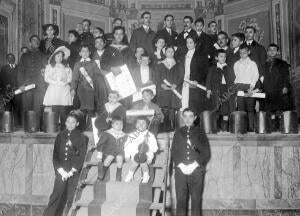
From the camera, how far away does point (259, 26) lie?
12031 millimetres

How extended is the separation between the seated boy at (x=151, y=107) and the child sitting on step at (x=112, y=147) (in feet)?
1.56

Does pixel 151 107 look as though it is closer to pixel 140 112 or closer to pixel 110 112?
pixel 140 112

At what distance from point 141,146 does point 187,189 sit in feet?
2.82

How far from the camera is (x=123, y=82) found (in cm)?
790

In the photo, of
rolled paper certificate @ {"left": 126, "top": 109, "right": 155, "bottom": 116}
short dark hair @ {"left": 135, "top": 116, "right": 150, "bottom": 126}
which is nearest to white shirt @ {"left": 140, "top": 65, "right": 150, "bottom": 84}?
rolled paper certificate @ {"left": 126, "top": 109, "right": 155, "bottom": 116}

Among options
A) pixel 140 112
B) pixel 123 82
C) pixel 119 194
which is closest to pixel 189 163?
pixel 119 194

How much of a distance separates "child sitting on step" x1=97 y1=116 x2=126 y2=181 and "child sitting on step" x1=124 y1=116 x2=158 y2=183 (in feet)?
0.37

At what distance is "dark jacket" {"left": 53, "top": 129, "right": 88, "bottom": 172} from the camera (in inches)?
266

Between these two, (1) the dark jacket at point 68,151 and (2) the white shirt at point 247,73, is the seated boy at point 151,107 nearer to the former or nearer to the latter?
(1) the dark jacket at point 68,151

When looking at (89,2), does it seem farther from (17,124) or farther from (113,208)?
(113,208)

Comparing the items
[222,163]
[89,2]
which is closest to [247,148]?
[222,163]

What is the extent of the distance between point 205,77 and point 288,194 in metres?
2.41

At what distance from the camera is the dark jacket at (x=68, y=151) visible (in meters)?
6.75

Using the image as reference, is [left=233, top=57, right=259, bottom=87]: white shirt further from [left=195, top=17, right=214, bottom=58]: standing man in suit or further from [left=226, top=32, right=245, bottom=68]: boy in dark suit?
[left=195, top=17, right=214, bottom=58]: standing man in suit
